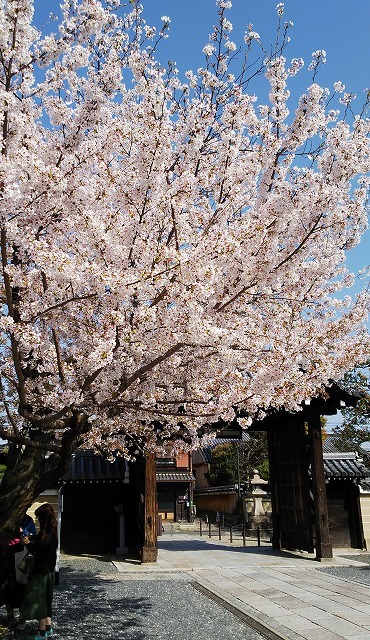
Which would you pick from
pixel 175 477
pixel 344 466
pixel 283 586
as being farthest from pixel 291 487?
pixel 175 477

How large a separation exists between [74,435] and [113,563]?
35.3ft

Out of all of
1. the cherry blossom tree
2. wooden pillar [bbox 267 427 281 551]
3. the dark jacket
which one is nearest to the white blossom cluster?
the cherry blossom tree

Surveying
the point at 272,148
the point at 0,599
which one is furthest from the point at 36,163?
the point at 0,599

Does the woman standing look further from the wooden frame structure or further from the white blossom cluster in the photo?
the wooden frame structure

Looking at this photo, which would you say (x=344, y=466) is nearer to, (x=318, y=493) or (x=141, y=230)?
(x=318, y=493)

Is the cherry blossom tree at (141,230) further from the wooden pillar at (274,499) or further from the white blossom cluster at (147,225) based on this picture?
the wooden pillar at (274,499)

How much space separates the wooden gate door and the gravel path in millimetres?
4329

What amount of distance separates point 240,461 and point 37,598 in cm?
3196

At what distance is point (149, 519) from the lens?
14.2 meters

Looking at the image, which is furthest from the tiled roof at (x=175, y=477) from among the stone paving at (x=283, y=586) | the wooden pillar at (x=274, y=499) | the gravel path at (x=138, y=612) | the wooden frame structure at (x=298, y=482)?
the gravel path at (x=138, y=612)

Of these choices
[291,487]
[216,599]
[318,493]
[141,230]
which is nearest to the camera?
[141,230]

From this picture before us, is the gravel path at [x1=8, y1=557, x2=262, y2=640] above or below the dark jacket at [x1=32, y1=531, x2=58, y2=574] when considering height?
below

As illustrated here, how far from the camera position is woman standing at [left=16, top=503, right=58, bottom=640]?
6.68m

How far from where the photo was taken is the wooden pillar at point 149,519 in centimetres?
1417
